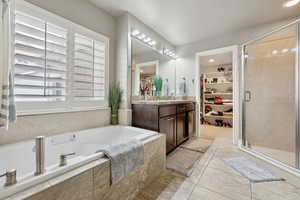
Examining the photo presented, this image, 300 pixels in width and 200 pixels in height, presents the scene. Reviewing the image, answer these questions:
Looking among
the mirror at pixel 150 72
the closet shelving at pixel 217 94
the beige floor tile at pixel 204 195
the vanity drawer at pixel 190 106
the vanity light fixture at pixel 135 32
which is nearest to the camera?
the beige floor tile at pixel 204 195

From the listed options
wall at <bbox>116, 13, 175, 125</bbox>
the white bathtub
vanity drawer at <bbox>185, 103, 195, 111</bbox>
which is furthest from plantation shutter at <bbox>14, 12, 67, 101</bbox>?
vanity drawer at <bbox>185, 103, 195, 111</bbox>

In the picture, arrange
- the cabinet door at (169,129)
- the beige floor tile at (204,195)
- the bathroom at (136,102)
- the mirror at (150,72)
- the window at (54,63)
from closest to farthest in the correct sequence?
1. the bathroom at (136,102)
2. the beige floor tile at (204,195)
3. the window at (54,63)
4. the cabinet door at (169,129)
5. the mirror at (150,72)

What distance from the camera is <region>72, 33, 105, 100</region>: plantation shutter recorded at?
71.9 inches

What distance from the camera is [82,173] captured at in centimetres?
→ 87

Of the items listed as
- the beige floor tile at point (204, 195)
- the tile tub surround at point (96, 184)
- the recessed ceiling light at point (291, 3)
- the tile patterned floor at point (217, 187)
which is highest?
the recessed ceiling light at point (291, 3)

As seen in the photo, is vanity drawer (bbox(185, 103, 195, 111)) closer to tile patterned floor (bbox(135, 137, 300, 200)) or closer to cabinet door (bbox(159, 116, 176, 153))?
cabinet door (bbox(159, 116, 176, 153))

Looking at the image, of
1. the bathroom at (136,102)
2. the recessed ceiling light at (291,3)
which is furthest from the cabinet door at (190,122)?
the recessed ceiling light at (291,3)

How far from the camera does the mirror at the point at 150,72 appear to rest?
2.45 metres

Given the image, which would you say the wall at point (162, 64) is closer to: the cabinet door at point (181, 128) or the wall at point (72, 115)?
the wall at point (72, 115)

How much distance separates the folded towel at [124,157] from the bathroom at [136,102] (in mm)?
10

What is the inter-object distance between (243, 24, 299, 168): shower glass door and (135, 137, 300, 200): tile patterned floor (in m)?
0.83

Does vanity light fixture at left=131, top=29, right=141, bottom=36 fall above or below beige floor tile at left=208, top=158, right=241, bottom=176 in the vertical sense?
above

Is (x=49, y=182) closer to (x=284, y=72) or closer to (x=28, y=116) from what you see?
(x=28, y=116)

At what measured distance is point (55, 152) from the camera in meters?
1.47
